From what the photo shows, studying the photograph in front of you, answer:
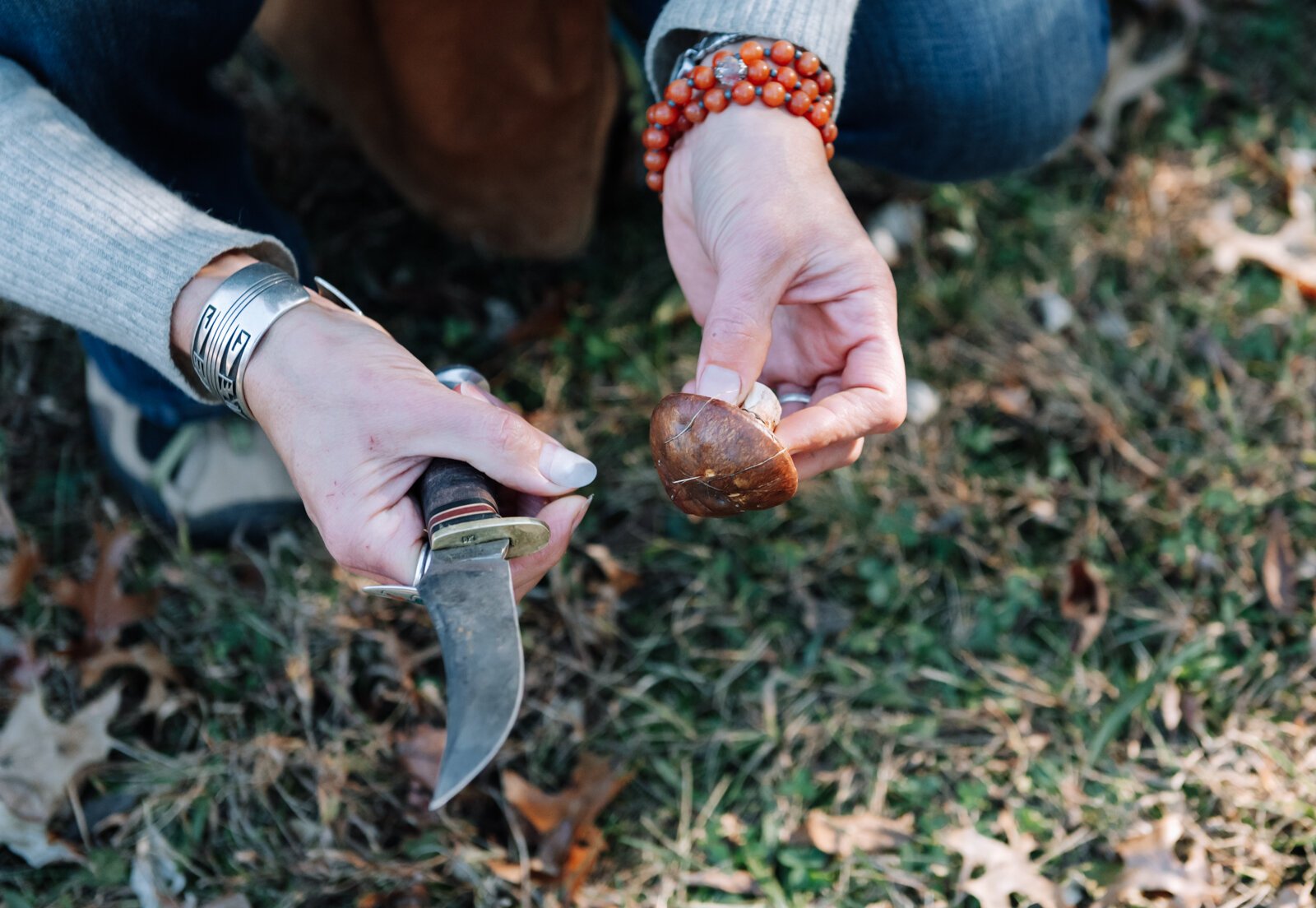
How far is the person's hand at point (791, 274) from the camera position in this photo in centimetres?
146

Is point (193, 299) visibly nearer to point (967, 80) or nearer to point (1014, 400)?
point (967, 80)

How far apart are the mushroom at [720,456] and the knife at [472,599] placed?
243 mm

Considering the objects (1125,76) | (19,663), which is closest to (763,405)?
(19,663)

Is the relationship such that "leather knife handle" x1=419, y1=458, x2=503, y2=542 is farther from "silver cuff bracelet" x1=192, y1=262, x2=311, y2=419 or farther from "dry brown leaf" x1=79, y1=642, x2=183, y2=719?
"dry brown leaf" x1=79, y1=642, x2=183, y2=719

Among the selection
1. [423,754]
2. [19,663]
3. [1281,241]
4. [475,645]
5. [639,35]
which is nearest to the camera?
[475,645]

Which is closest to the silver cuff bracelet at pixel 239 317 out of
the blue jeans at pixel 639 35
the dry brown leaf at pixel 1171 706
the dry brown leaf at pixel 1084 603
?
the blue jeans at pixel 639 35

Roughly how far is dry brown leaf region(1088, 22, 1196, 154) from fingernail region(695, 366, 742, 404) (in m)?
2.03

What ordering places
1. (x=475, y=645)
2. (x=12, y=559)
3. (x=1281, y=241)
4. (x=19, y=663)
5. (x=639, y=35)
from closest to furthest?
1. (x=475, y=645)
2. (x=19, y=663)
3. (x=12, y=559)
4. (x=639, y=35)
5. (x=1281, y=241)

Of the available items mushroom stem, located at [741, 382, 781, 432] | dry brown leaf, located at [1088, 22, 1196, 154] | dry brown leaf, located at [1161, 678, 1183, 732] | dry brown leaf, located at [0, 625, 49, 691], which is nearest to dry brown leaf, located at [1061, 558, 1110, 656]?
dry brown leaf, located at [1161, 678, 1183, 732]

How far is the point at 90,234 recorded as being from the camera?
1.45 meters

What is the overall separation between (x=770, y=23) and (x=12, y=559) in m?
1.80

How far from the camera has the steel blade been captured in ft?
4.03

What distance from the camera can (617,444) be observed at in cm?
236

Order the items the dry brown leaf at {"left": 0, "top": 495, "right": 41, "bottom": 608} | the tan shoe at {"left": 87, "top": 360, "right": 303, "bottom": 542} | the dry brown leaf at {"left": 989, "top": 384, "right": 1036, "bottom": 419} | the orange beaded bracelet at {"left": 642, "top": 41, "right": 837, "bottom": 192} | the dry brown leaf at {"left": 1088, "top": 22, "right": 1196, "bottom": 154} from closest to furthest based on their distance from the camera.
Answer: the orange beaded bracelet at {"left": 642, "top": 41, "right": 837, "bottom": 192} → the dry brown leaf at {"left": 0, "top": 495, "right": 41, "bottom": 608} → the tan shoe at {"left": 87, "top": 360, "right": 303, "bottom": 542} → the dry brown leaf at {"left": 989, "top": 384, "right": 1036, "bottom": 419} → the dry brown leaf at {"left": 1088, "top": 22, "right": 1196, "bottom": 154}
